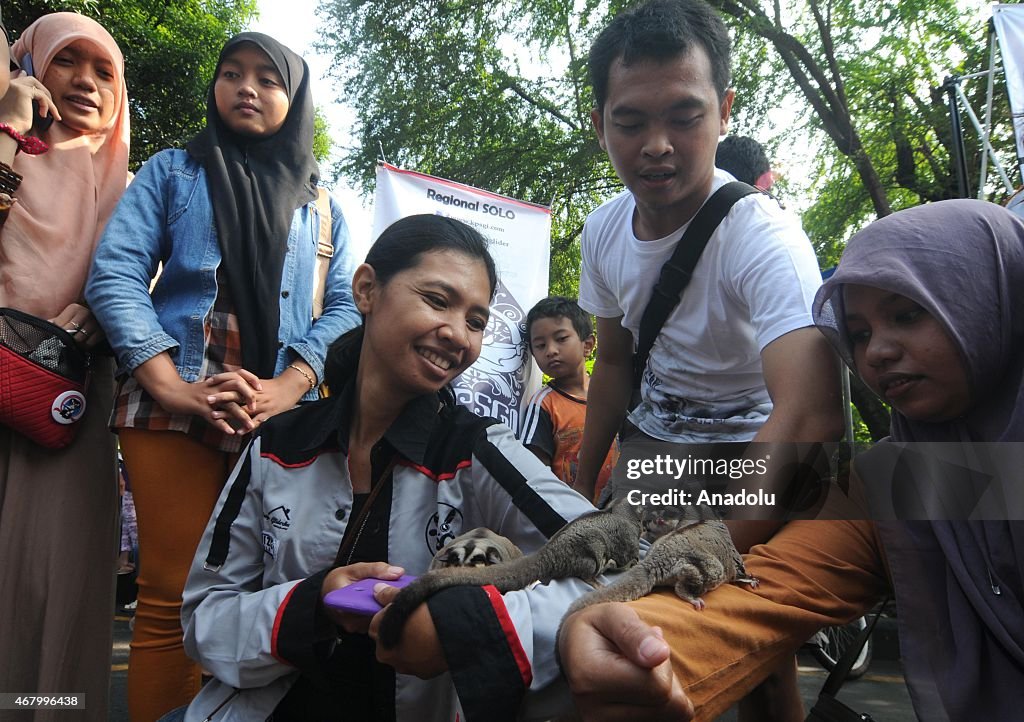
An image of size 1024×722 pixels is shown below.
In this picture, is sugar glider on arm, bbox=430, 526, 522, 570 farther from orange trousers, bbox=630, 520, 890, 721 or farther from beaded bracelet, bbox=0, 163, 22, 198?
beaded bracelet, bbox=0, 163, 22, 198

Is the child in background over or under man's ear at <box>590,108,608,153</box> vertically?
under

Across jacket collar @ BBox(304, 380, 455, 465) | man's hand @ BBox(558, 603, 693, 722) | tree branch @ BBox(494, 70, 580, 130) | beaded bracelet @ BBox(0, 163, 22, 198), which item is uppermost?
tree branch @ BBox(494, 70, 580, 130)

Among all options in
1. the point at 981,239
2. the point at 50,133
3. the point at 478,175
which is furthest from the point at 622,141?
the point at 478,175

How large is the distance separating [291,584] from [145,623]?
893 millimetres

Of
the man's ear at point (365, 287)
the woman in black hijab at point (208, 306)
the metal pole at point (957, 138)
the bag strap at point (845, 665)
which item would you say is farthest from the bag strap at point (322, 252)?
the metal pole at point (957, 138)

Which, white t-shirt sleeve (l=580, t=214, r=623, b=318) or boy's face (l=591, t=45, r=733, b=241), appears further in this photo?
white t-shirt sleeve (l=580, t=214, r=623, b=318)

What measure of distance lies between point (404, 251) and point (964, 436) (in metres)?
1.42

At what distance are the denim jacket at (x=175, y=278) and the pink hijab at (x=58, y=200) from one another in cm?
24

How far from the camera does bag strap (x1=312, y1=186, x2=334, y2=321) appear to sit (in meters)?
2.75

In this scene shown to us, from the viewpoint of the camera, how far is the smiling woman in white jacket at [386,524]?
1240 millimetres

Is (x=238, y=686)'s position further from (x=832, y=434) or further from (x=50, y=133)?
(x=50, y=133)

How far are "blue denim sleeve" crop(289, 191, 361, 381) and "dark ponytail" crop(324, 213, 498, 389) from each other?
400 millimetres

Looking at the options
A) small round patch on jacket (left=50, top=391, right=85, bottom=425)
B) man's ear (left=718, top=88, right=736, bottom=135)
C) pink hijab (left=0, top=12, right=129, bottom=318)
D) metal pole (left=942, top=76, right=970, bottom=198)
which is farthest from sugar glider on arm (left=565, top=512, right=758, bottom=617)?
metal pole (left=942, top=76, right=970, bottom=198)

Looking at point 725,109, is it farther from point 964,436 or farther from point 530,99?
point 530,99
